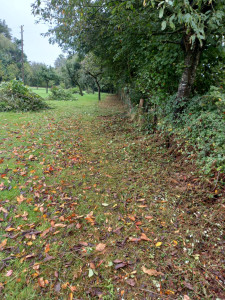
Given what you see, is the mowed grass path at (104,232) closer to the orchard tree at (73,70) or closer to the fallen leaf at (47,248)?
the fallen leaf at (47,248)

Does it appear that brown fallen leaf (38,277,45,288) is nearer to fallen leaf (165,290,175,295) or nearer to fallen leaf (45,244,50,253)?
fallen leaf (45,244,50,253)

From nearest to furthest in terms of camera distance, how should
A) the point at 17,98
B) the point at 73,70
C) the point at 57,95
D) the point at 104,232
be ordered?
the point at 104,232, the point at 17,98, the point at 57,95, the point at 73,70

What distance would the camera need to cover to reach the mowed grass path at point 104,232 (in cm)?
166

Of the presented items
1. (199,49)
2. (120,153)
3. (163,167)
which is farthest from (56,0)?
(163,167)

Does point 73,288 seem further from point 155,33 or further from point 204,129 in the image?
point 155,33

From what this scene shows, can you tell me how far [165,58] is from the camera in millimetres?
4664

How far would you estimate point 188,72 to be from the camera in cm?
400

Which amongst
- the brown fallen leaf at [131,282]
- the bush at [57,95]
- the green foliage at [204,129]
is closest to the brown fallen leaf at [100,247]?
the brown fallen leaf at [131,282]

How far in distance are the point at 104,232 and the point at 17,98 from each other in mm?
10592

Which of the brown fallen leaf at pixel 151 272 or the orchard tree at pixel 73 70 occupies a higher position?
the orchard tree at pixel 73 70

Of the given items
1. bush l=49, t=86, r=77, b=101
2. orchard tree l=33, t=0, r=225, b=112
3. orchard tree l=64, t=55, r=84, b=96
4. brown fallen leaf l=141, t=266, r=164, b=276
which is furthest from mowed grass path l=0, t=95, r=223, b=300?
orchard tree l=64, t=55, r=84, b=96

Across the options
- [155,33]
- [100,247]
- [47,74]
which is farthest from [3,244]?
[47,74]

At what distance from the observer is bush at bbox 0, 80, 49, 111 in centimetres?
981

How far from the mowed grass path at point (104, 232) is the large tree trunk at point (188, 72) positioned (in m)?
1.55
